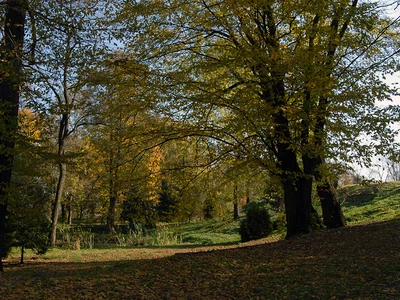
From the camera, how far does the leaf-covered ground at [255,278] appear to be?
4.36 meters

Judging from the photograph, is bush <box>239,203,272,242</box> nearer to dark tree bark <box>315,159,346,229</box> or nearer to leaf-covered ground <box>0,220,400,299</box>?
dark tree bark <box>315,159,346,229</box>

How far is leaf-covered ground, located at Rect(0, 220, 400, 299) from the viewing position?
14.3 ft

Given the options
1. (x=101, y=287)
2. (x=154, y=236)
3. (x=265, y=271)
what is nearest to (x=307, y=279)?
(x=265, y=271)

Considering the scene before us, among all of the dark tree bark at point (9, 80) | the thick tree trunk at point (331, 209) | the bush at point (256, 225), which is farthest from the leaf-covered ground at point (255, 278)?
the bush at point (256, 225)

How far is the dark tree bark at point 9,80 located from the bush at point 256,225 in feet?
28.6

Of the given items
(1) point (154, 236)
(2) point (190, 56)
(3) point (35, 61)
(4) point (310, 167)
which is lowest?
(1) point (154, 236)

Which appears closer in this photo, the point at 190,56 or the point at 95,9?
the point at 95,9

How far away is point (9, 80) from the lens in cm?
659

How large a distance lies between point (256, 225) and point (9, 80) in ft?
32.0

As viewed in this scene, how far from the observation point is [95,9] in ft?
22.5

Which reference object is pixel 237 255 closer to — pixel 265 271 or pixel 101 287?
pixel 265 271

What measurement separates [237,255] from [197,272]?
1.39 meters

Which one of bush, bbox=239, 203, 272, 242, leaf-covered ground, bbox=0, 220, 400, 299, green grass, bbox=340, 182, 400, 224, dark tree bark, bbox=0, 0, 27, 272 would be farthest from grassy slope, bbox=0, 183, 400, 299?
green grass, bbox=340, 182, 400, 224

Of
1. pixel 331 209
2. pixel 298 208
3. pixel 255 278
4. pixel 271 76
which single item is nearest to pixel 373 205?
pixel 331 209
